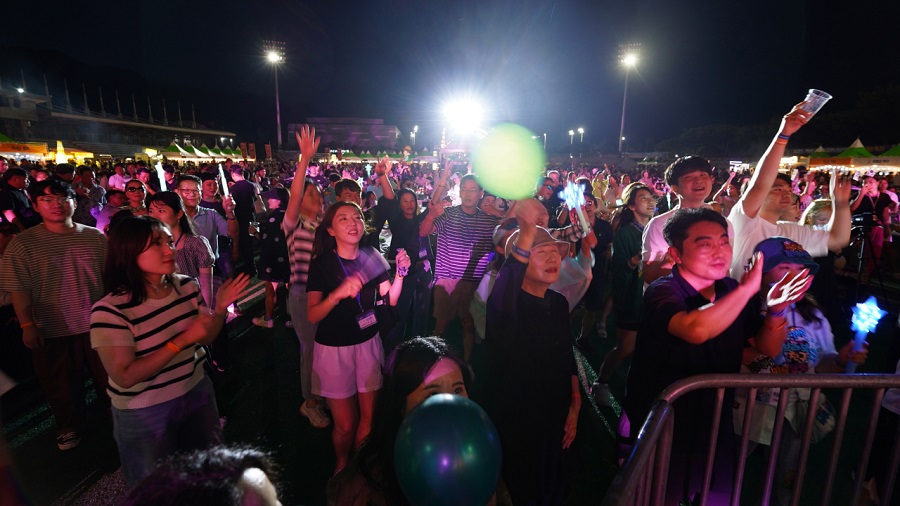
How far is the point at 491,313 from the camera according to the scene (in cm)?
266

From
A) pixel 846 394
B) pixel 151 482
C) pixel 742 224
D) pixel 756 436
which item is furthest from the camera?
pixel 742 224

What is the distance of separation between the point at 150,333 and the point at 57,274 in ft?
6.49

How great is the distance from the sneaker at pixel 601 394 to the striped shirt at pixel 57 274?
4.50m

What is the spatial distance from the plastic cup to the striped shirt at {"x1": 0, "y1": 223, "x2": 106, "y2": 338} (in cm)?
540

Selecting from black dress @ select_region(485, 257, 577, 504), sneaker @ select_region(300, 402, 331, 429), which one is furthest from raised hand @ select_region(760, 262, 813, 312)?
sneaker @ select_region(300, 402, 331, 429)

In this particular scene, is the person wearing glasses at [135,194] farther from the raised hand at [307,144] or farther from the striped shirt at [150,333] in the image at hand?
the striped shirt at [150,333]

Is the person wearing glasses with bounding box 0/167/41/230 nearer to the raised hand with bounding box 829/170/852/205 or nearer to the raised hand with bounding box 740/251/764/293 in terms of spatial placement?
the raised hand with bounding box 740/251/764/293

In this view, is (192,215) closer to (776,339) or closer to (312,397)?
(312,397)

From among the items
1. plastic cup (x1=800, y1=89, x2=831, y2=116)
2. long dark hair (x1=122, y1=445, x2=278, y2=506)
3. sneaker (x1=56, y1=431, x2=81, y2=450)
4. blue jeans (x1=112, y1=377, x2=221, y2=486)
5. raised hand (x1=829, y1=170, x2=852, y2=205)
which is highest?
plastic cup (x1=800, y1=89, x2=831, y2=116)

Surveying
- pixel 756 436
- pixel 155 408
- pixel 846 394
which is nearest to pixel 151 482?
pixel 155 408

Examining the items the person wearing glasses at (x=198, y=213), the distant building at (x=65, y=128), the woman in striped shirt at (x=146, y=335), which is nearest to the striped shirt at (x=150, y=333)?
the woman in striped shirt at (x=146, y=335)

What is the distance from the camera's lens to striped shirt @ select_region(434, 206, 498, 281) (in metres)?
4.84

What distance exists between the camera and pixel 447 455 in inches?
60.2

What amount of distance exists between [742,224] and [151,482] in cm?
382
